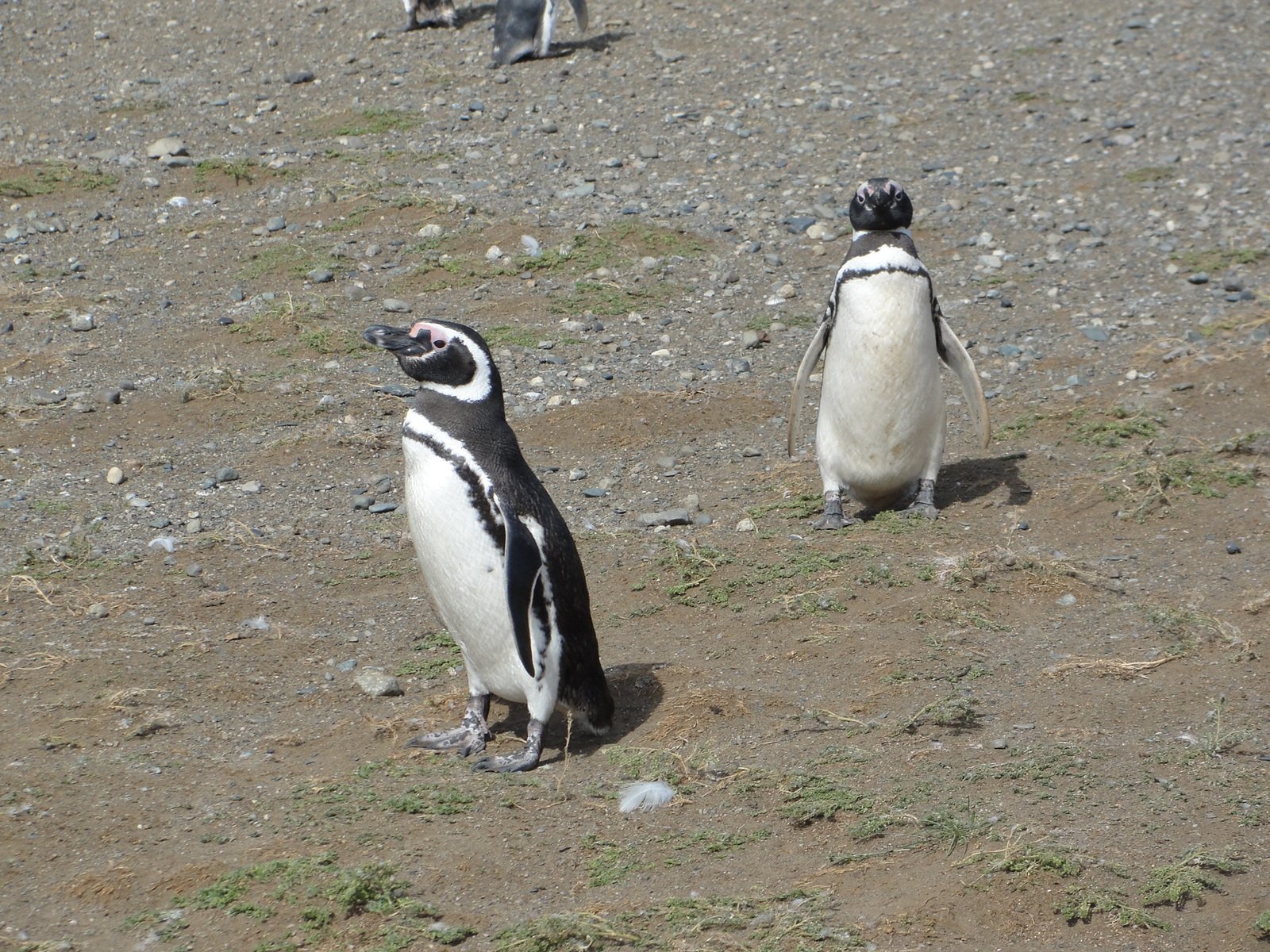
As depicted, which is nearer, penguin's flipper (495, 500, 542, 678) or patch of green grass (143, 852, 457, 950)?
patch of green grass (143, 852, 457, 950)

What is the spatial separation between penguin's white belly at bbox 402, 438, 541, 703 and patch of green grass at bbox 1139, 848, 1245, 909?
5.96 ft

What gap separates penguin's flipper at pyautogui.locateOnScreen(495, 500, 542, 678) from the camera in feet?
14.1

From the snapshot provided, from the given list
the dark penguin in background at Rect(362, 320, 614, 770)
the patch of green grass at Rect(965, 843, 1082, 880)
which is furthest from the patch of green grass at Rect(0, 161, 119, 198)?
the patch of green grass at Rect(965, 843, 1082, 880)

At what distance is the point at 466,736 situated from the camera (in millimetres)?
4547

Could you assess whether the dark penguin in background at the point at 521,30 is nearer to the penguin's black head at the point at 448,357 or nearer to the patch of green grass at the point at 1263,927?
the penguin's black head at the point at 448,357

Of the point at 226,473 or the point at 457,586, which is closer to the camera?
the point at 457,586

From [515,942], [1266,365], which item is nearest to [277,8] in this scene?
[1266,365]

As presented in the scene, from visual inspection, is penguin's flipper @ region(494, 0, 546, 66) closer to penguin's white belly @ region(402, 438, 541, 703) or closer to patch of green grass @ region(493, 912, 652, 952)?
penguin's white belly @ region(402, 438, 541, 703)

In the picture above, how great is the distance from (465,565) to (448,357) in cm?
62

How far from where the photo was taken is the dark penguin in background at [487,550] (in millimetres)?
4387

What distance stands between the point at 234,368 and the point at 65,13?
8.39 m

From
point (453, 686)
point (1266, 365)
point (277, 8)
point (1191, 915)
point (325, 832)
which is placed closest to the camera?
point (1191, 915)

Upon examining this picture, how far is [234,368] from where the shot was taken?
26.0ft

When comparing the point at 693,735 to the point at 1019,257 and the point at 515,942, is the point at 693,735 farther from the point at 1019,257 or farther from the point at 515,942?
the point at 1019,257
